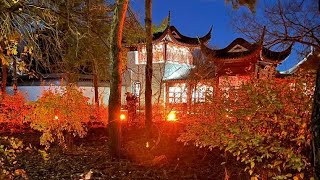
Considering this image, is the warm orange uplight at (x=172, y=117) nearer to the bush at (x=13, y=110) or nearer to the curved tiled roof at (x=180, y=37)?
the bush at (x=13, y=110)

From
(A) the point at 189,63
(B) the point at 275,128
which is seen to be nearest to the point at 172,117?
(B) the point at 275,128

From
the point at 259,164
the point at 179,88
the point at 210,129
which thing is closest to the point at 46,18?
the point at 210,129

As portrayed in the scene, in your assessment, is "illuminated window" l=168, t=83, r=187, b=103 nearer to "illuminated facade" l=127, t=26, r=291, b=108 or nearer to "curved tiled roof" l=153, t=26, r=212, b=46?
"illuminated facade" l=127, t=26, r=291, b=108

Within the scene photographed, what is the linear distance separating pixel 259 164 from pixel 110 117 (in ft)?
15.2

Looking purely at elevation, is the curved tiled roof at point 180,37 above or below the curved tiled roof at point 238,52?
above

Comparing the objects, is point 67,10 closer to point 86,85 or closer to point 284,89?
point 284,89

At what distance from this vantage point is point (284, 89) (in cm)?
523

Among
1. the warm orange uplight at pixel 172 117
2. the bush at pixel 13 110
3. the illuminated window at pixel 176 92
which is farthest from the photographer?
the illuminated window at pixel 176 92

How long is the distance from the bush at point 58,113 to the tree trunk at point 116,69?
1.70 metres

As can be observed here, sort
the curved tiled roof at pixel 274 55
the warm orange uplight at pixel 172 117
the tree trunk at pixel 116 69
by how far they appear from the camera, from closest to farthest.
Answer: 1. the tree trunk at pixel 116 69
2. the warm orange uplight at pixel 172 117
3. the curved tiled roof at pixel 274 55

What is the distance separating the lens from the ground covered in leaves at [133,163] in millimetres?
7797

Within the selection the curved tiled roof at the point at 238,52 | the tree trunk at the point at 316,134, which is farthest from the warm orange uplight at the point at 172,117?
the tree trunk at the point at 316,134

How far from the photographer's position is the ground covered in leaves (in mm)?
7797

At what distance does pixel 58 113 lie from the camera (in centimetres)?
1015
